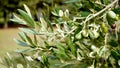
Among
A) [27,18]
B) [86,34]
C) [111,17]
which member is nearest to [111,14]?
[111,17]

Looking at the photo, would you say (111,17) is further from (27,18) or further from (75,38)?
(27,18)

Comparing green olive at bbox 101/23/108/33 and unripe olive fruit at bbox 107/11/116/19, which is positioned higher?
unripe olive fruit at bbox 107/11/116/19

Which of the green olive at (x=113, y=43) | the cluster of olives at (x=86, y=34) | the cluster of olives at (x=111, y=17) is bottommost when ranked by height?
the green olive at (x=113, y=43)

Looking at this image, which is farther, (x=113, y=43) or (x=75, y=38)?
(x=113, y=43)

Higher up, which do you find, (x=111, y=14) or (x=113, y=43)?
(x=111, y=14)

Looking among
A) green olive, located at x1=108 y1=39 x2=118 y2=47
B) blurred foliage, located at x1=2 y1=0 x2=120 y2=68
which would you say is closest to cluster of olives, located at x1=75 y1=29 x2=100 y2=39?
blurred foliage, located at x1=2 y1=0 x2=120 y2=68

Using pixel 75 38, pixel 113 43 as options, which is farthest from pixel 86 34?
pixel 113 43

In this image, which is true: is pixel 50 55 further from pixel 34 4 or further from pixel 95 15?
pixel 34 4

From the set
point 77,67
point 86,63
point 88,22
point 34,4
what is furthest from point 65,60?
point 34,4

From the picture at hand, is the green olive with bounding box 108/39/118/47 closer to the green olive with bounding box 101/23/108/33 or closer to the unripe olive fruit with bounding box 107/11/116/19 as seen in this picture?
the green olive with bounding box 101/23/108/33

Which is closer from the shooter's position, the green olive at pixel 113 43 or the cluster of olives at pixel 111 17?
the cluster of olives at pixel 111 17

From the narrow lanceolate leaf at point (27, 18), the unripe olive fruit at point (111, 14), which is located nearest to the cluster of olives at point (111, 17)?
the unripe olive fruit at point (111, 14)

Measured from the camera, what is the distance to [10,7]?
2694cm

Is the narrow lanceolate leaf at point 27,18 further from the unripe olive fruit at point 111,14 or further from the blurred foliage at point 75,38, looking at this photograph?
the unripe olive fruit at point 111,14
